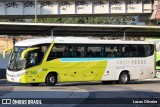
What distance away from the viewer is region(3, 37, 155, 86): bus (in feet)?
79.7

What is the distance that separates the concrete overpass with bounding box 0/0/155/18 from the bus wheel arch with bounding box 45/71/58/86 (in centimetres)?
2813

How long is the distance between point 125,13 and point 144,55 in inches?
1104

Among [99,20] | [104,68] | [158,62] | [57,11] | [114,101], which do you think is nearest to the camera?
[114,101]

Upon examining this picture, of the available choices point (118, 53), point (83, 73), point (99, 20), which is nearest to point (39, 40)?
point (83, 73)

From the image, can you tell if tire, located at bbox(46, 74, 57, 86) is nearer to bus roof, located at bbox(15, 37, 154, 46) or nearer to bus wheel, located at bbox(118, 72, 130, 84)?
bus roof, located at bbox(15, 37, 154, 46)

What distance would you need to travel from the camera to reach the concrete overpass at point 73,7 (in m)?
53.5

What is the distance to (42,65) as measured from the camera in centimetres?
2438

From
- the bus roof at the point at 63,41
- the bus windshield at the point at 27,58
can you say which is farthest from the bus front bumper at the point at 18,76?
the bus roof at the point at 63,41

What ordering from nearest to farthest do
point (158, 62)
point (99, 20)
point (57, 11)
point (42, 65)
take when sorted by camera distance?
point (42, 65) < point (158, 62) < point (57, 11) < point (99, 20)

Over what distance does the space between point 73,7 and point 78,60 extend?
95.9 feet

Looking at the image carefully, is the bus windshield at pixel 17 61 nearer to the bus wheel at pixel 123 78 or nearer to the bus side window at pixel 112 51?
the bus side window at pixel 112 51

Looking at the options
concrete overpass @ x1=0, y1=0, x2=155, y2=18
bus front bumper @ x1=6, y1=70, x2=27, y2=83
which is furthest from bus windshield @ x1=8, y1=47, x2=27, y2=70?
concrete overpass @ x1=0, y1=0, x2=155, y2=18

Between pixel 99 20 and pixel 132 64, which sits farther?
pixel 99 20

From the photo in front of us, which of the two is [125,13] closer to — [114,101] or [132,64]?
[132,64]
